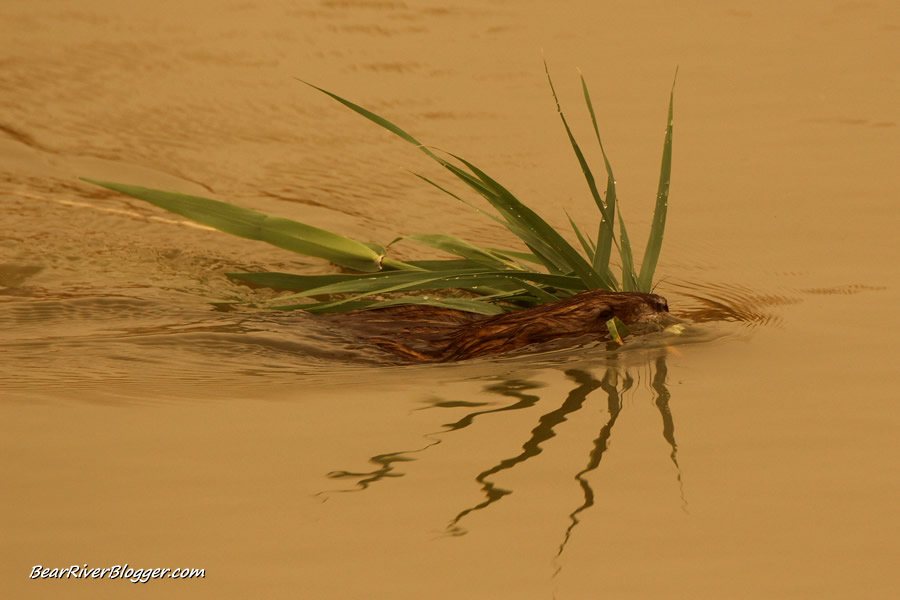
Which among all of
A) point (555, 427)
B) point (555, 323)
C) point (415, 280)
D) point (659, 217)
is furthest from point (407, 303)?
point (555, 427)

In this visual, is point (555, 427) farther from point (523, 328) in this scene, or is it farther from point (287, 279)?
point (287, 279)

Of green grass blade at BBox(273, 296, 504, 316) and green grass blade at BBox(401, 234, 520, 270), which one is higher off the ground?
green grass blade at BBox(401, 234, 520, 270)

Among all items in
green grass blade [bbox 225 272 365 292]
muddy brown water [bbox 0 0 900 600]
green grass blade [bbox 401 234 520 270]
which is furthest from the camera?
green grass blade [bbox 401 234 520 270]

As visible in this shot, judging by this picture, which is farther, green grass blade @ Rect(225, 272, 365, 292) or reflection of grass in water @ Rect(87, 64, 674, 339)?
green grass blade @ Rect(225, 272, 365, 292)

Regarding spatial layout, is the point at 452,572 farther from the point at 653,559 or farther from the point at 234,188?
the point at 234,188

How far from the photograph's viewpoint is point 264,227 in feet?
11.6

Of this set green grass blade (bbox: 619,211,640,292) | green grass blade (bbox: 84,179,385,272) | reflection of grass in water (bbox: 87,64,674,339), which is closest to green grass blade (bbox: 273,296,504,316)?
reflection of grass in water (bbox: 87,64,674,339)

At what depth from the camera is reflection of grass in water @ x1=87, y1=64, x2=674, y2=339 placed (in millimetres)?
3354

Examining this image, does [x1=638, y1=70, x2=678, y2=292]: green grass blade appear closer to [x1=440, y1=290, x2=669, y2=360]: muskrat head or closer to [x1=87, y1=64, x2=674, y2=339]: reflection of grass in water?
[x1=87, y1=64, x2=674, y2=339]: reflection of grass in water

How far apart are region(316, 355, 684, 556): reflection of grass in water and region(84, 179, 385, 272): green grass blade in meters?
0.90

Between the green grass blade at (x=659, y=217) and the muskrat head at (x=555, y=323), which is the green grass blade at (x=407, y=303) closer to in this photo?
the muskrat head at (x=555, y=323)

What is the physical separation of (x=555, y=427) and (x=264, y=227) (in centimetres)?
134

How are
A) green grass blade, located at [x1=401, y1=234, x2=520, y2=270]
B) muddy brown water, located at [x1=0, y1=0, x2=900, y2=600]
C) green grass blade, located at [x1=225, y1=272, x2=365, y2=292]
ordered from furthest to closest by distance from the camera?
green grass blade, located at [x1=401, y1=234, x2=520, y2=270] < green grass blade, located at [x1=225, y1=272, x2=365, y2=292] < muddy brown water, located at [x1=0, y1=0, x2=900, y2=600]

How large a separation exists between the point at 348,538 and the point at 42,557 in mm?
498
